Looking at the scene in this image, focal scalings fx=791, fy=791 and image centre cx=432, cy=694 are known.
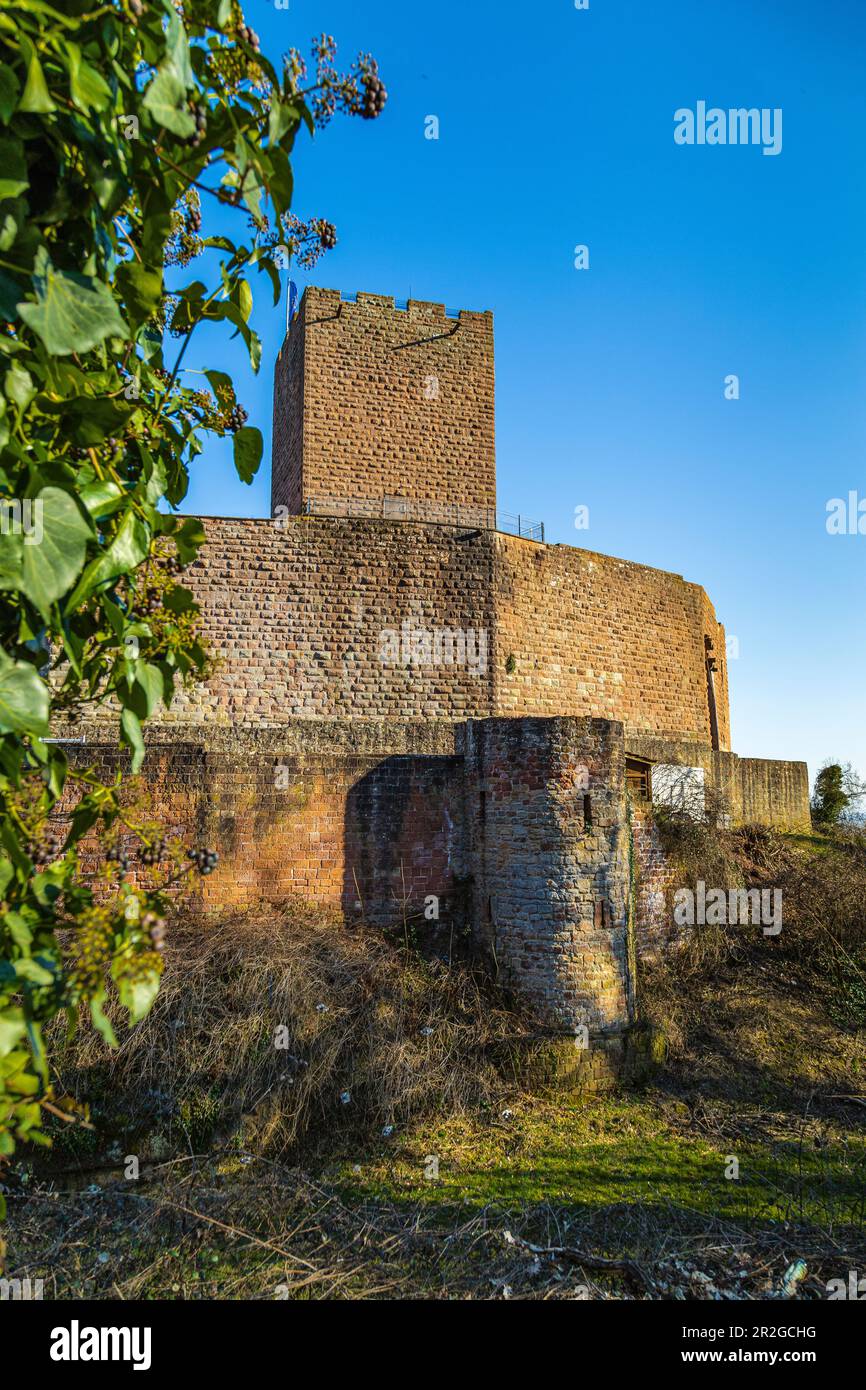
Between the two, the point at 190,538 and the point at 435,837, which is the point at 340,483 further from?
the point at 190,538

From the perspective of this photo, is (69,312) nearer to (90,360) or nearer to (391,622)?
(90,360)

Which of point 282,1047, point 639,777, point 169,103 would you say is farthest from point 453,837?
point 169,103

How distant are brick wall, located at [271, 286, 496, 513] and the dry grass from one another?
11.1 metres

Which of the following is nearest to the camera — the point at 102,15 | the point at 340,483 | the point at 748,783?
the point at 102,15

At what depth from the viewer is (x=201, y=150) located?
1.62 m

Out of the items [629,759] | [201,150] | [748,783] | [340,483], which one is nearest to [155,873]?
[201,150]

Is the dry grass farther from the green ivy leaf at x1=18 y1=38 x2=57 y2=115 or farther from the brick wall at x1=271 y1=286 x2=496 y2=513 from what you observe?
the brick wall at x1=271 y1=286 x2=496 y2=513

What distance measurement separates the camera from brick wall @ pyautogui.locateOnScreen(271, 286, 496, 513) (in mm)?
17391

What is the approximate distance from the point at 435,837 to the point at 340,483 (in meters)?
10.00

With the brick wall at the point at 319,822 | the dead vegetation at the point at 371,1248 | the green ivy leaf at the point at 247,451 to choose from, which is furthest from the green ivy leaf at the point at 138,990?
the brick wall at the point at 319,822

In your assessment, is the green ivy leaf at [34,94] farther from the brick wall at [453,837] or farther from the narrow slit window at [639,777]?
the narrow slit window at [639,777]

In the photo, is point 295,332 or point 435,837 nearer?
point 435,837

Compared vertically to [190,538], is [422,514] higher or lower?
higher

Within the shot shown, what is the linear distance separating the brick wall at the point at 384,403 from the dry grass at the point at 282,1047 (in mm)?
11105
